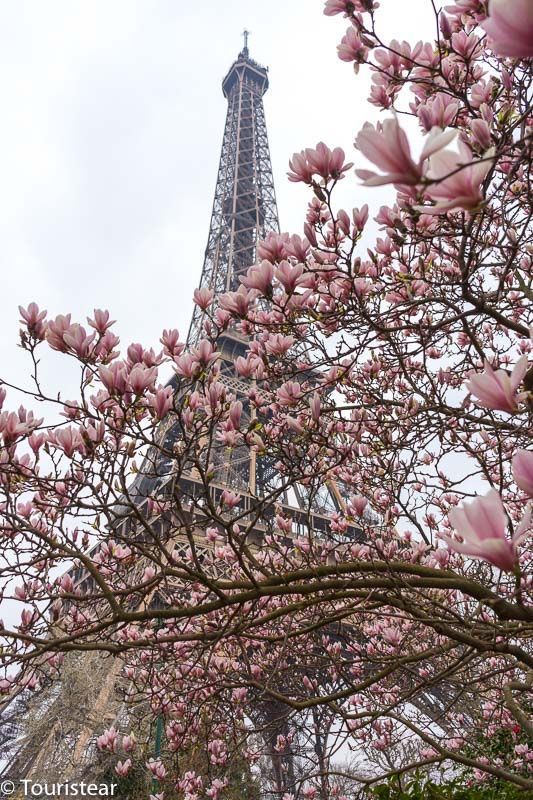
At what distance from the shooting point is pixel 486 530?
83cm

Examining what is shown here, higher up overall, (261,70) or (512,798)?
(261,70)

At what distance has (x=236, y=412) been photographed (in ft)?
8.03

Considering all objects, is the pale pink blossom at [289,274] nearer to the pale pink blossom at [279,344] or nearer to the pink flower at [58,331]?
the pale pink blossom at [279,344]

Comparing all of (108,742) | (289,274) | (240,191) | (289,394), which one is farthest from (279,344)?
(240,191)

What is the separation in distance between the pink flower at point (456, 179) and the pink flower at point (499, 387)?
0.33 meters

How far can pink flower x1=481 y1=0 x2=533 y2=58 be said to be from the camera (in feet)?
2.34

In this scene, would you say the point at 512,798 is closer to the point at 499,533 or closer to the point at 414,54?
the point at 499,533

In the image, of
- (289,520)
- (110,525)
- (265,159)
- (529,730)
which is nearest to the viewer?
(110,525)

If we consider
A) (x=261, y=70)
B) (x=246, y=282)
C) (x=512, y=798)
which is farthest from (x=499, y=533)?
(x=261, y=70)

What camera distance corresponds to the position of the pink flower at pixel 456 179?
835 millimetres

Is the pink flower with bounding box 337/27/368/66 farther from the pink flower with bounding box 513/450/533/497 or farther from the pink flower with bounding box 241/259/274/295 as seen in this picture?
the pink flower with bounding box 513/450/533/497

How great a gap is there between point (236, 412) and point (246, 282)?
0.63 metres

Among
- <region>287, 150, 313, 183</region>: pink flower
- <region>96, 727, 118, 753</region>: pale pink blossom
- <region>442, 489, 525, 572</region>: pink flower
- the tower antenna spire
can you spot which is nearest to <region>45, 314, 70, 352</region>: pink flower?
<region>287, 150, 313, 183</region>: pink flower

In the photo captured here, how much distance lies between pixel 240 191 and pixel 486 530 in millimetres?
30876
